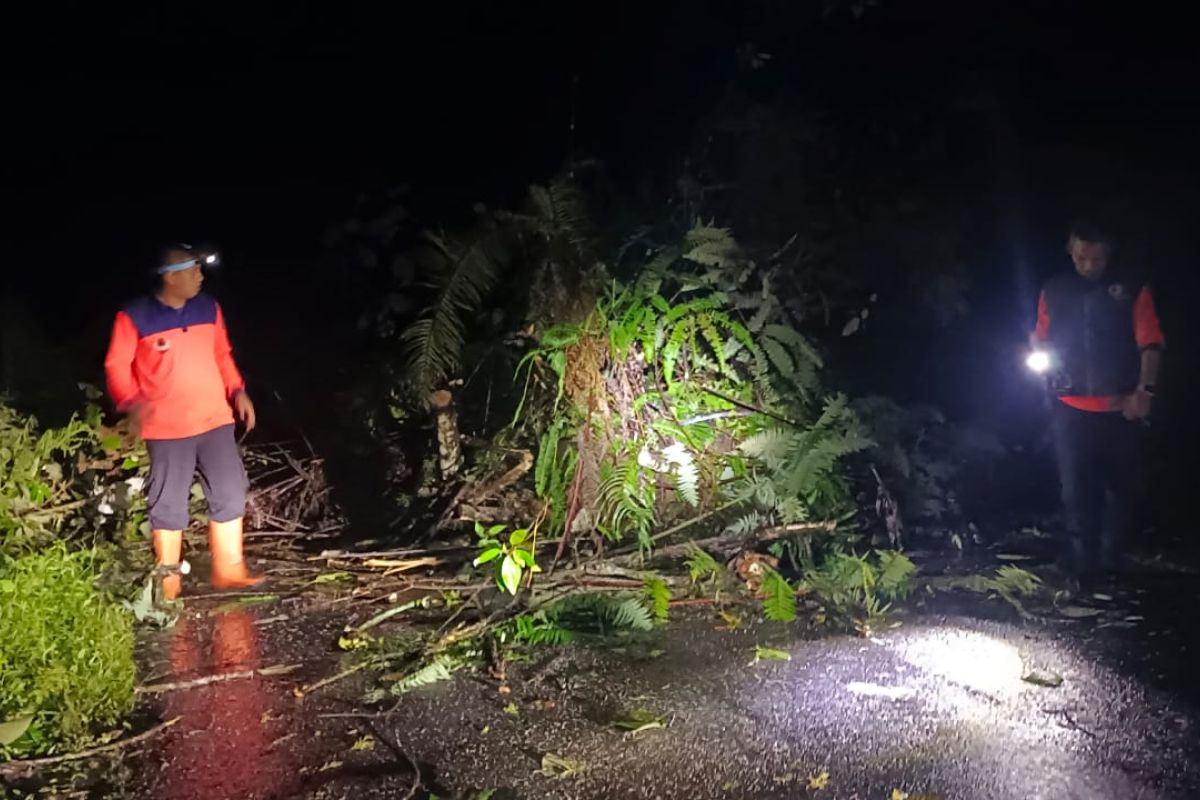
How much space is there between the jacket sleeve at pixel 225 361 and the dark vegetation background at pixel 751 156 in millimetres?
1932

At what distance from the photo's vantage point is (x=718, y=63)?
9.23 meters

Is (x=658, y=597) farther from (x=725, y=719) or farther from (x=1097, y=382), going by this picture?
(x=1097, y=382)

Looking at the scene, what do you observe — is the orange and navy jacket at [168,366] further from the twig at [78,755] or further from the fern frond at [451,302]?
the twig at [78,755]

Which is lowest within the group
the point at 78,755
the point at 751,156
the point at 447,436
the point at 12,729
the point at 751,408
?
the point at 78,755

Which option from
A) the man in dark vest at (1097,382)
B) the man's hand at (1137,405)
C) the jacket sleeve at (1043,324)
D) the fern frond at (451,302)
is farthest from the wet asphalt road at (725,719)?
the fern frond at (451,302)

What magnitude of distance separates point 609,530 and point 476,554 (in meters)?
0.84

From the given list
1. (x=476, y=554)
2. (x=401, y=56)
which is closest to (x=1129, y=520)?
(x=476, y=554)

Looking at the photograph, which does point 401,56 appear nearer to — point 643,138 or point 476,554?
point 643,138

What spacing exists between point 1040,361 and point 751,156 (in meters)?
3.45

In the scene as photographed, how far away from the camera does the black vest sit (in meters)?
5.96

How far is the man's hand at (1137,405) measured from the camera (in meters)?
5.89

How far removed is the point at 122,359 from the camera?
5492mm

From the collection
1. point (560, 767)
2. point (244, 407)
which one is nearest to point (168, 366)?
point (244, 407)

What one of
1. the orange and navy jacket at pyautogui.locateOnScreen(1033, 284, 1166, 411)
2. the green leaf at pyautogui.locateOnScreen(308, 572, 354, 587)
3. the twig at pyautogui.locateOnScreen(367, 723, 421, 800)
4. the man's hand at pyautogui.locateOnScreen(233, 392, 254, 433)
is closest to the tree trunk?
the green leaf at pyautogui.locateOnScreen(308, 572, 354, 587)
